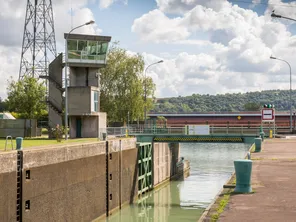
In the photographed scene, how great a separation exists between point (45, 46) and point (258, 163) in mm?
46369

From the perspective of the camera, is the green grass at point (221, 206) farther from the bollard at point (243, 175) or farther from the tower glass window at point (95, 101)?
the tower glass window at point (95, 101)

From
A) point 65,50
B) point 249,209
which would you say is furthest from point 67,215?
point 65,50

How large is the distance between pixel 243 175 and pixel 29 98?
42.9 metres

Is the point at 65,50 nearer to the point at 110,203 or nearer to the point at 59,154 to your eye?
the point at 110,203

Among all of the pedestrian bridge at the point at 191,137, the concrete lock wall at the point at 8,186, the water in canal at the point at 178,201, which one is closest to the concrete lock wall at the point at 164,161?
the water in canal at the point at 178,201

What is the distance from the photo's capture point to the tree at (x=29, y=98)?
→ 55656mm

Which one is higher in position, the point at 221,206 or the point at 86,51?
the point at 86,51

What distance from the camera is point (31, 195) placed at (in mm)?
20797

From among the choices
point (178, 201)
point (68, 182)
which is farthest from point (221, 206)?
point (178, 201)

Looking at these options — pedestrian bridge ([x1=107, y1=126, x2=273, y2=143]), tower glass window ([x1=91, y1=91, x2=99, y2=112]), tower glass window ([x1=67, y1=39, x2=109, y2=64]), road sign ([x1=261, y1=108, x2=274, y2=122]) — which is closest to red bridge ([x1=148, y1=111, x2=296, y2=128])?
pedestrian bridge ([x1=107, y1=126, x2=273, y2=143])

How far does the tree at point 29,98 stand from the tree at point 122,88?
15.2m

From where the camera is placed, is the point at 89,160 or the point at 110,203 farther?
the point at 110,203

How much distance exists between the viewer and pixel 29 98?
5562 centimetres

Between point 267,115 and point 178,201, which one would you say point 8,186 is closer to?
point 178,201
